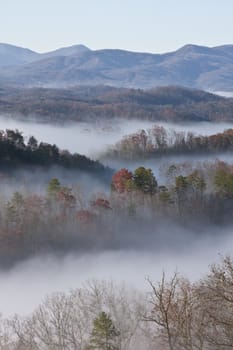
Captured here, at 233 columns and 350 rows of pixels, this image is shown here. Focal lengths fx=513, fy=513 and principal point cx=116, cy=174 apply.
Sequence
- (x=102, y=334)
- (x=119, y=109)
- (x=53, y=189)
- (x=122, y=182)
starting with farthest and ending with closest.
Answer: (x=119, y=109), (x=122, y=182), (x=53, y=189), (x=102, y=334)

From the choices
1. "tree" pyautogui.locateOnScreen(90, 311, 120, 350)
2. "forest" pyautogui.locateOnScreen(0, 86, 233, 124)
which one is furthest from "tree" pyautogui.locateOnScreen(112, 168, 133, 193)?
"forest" pyautogui.locateOnScreen(0, 86, 233, 124)

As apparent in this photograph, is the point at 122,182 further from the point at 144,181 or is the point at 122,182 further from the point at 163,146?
the point at 163,146

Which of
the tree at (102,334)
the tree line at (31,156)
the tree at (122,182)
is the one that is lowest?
the tree at (102,334)

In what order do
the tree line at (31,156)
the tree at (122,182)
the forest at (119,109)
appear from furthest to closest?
the forest at (119,109) < the tree line at (31,156) < the tree at (122,182)

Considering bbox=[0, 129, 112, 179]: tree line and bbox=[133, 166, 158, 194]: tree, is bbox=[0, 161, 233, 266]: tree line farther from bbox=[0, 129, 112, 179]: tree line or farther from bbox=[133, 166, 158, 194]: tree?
bbox=[0, 129, 112, 179]: tree line

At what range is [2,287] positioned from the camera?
30.9 meters

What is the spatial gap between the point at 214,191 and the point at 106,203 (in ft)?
37.6

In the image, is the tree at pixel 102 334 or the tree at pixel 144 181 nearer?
the tree at pixel 102 334

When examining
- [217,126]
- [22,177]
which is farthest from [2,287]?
[217,126]

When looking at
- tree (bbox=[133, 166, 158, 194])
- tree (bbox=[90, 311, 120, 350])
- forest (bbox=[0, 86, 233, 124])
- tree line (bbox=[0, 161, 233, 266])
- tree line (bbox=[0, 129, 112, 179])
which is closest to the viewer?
tree (bbox=[90, 311, 120, 350])

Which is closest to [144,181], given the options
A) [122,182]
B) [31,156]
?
[122,182]

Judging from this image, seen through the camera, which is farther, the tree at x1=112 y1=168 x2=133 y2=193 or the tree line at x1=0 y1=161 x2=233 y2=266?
the tree at x1=112 y1=168 x2=133 y2=193

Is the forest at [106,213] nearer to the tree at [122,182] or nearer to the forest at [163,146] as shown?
the tree at [122,182]

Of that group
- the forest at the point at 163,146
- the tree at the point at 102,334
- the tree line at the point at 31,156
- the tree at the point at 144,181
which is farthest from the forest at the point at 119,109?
the tree at the point at 102,334
